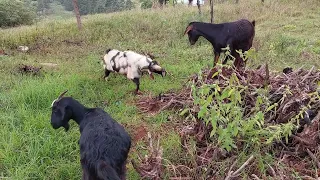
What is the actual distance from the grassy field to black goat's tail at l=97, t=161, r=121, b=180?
1.02 meters

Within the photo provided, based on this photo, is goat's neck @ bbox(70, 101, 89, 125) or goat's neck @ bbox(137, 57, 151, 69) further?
goat's neck @ bbox(137, 57, 151, 69)

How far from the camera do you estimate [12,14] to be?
19.7 metres

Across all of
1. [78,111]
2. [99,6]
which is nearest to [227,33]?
[78,111]

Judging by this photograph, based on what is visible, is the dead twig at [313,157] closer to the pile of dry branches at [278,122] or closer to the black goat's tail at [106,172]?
the pile of dry branches at [278,122]

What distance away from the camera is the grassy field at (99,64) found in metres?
4.01

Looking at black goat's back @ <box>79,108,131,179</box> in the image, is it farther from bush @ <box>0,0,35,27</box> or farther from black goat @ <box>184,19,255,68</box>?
bush @ <box>0,0,35,27</box>

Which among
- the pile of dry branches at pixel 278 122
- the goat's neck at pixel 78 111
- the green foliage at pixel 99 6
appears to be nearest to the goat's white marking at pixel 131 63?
the pile of dry branches at pixel 278 122

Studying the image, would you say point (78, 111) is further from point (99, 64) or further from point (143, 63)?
point (99, 64)

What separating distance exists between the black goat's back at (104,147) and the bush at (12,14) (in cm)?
1797

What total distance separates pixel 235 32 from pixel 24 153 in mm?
4393

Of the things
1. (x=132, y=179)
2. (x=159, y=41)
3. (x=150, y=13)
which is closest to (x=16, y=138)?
(x=132, y=179)

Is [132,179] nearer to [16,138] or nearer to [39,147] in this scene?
[39,147]

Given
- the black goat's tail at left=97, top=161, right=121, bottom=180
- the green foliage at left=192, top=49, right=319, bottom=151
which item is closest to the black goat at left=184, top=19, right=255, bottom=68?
the green foliage at left=192, top=49, right=319, bottom=151

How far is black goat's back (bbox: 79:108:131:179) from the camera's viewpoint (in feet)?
9.38
